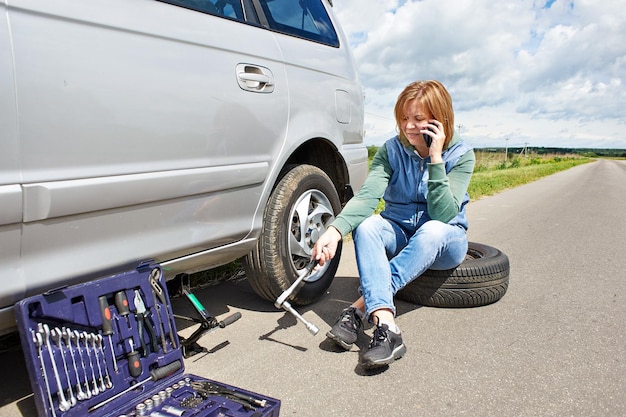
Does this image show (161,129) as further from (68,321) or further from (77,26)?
(68,321)

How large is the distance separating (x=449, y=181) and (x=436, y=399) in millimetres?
1159

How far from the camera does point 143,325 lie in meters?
1.85

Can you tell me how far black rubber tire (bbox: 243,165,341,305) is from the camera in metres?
2.59

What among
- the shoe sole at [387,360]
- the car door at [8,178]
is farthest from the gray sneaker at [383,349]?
the car door at [8,178]

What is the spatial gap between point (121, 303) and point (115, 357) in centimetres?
19

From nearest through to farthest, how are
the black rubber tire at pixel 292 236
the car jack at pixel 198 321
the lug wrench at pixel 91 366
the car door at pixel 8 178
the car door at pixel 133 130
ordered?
the car door at pixel 8 178
the car door at pixel 133 130
the lug wrench at pixel 91 366
the car jack at pixel 198 321
the black rubber tire at pixel 292 236

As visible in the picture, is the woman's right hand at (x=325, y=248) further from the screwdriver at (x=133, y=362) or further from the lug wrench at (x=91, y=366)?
the lug wrench at (x=91, y=366)

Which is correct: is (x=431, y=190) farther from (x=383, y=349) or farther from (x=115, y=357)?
(x=115, y=357)

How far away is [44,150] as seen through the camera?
59.6 inches

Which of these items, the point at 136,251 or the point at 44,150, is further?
the point at 136,251

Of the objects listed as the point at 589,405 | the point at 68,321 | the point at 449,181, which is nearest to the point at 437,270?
the point at 449,181

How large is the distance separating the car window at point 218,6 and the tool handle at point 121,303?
1195 millimetres

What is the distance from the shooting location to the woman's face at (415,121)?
255cm

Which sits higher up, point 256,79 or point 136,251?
point 256,79
